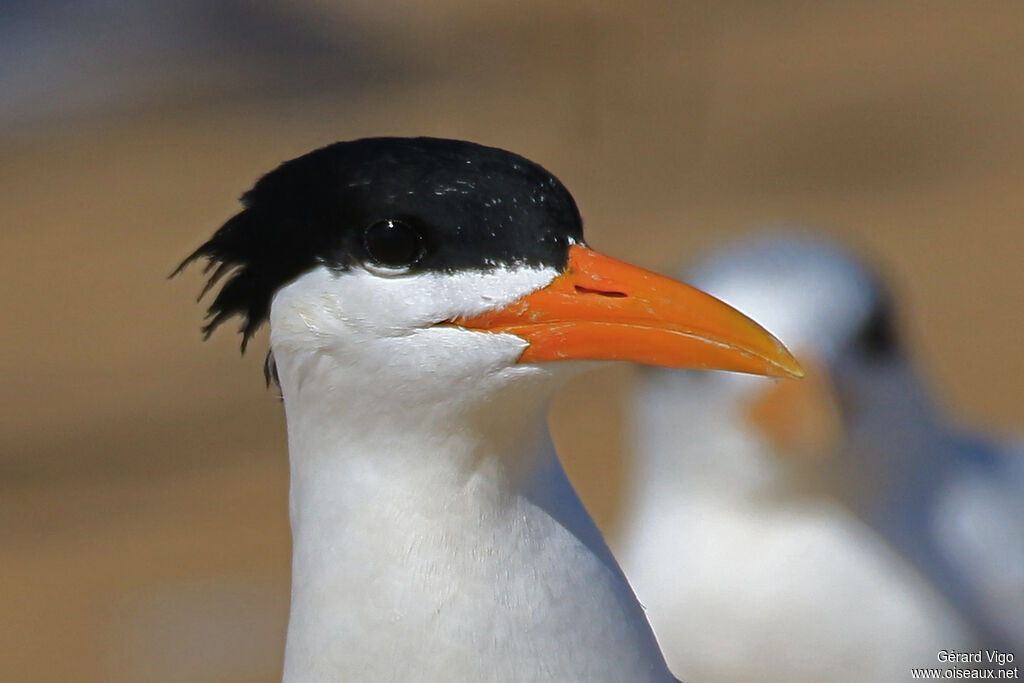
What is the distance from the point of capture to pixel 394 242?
2688 millimetres

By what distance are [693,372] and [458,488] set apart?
110 inches

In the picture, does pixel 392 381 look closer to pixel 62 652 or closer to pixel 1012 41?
pixel 62 652

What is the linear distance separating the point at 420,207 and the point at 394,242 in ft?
0.27

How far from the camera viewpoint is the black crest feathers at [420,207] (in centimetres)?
268

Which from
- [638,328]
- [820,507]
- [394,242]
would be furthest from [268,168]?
[638,328]

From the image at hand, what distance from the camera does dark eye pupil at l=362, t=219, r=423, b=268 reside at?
269cm

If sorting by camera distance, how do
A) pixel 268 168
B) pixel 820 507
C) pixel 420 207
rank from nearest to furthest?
pixel 420 207, pixel 820 507, pixel 268 168

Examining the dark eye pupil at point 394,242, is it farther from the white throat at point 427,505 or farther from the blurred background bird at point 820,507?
the blurred background bird at point 820,507

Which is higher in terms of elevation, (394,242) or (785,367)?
(394,242)

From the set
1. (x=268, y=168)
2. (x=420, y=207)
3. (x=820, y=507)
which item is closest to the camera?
(x=420, y=207)

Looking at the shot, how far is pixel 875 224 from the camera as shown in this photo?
10.9 m

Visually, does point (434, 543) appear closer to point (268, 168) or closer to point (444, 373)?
point (444, 373)

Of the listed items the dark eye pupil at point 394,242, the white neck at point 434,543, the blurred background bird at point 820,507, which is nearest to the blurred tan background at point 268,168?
the blurred background bird at point 820,507

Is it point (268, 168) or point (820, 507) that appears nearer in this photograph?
point (820, 507)
